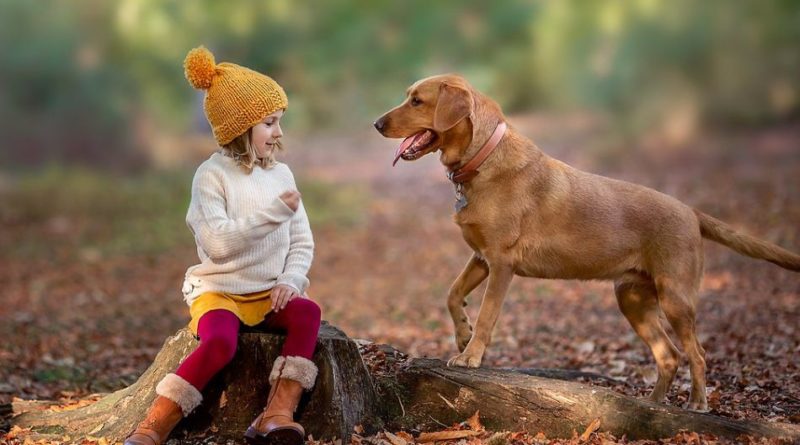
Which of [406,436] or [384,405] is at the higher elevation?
[384,405]

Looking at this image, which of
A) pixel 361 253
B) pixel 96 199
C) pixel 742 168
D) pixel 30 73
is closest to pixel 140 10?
pixel 30 73

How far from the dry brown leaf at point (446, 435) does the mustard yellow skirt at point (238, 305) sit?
105 centimetres

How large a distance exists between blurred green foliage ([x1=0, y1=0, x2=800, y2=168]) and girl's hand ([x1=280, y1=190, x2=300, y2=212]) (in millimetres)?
13890

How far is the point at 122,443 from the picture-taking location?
473cm

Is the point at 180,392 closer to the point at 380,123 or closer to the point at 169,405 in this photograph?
the point at 169,405

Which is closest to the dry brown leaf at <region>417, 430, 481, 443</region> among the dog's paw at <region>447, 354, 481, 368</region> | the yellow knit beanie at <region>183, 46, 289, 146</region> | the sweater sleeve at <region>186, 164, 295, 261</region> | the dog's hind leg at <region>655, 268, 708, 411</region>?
the dog's paw at <region>447, 354, 481, 368</region>

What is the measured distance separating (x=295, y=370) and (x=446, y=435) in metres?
0.87

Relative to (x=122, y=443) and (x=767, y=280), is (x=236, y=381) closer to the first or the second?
(x=122, y=443)

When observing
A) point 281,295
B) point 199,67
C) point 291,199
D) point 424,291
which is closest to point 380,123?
point 291,199

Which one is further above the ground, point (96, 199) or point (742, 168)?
point (742, 168)

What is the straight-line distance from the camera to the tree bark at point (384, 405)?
4.71 m

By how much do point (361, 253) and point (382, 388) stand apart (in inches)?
378

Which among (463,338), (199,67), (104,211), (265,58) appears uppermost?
(265,58)

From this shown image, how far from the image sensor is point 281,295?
4707mm
